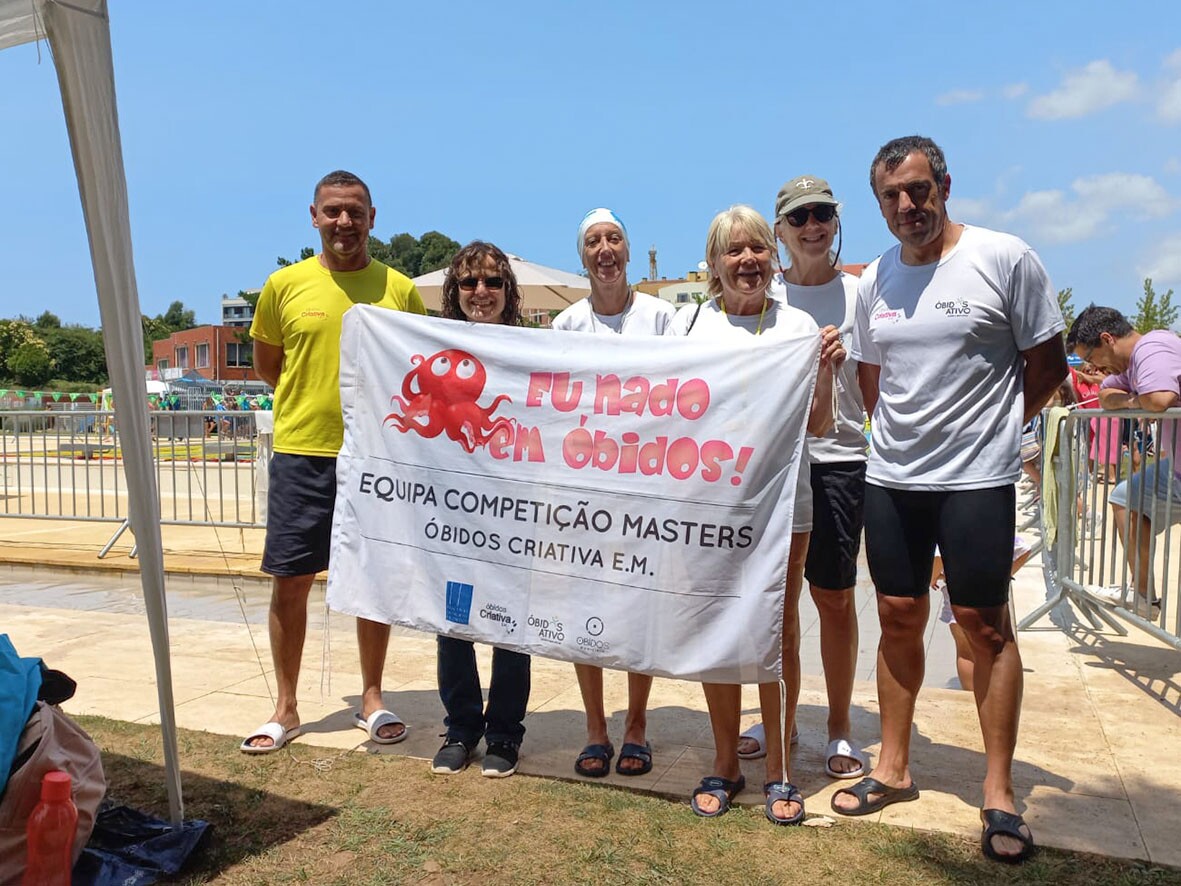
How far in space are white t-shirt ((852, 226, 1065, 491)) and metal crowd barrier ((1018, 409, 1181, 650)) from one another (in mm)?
2324

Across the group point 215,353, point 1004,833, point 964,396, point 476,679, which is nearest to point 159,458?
point 476,679

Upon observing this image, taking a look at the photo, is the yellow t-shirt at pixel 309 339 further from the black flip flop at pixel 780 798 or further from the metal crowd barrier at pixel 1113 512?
the metal crowd barrier at pixel 1113 512

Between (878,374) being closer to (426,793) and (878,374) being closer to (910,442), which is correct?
(910,442)

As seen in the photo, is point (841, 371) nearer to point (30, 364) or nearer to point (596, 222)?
point (596, 222)

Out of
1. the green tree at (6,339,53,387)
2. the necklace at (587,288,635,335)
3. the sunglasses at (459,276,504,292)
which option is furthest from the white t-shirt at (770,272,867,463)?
the green tree at (6,339,53,387)

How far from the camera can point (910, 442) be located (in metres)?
3.41

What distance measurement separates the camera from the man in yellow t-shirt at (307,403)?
4316 mm

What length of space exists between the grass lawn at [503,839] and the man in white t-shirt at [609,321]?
0.22 m

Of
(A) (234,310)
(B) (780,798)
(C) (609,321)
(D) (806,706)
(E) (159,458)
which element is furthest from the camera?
(A) (234,310)

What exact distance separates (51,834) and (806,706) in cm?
344

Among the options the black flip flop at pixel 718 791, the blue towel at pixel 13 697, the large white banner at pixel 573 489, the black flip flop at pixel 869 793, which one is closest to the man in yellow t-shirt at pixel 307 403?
the large white banner at pixel 573 489

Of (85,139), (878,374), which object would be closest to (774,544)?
(878,374)

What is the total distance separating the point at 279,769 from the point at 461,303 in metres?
2.09

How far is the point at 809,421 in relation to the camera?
347 centimetres
